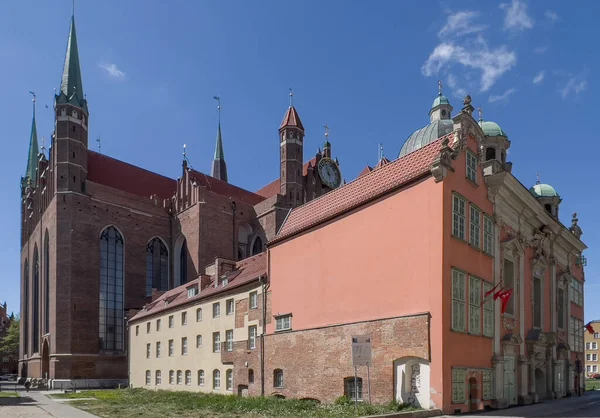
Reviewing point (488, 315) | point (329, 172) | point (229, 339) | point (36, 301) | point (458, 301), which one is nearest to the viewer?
point (458, 301)

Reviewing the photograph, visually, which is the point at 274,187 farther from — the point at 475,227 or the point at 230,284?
the point at 475,227

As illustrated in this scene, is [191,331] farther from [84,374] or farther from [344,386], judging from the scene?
[84,374]

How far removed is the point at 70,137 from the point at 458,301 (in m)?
Answer: 49.0

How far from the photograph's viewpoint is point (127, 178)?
69.1 m

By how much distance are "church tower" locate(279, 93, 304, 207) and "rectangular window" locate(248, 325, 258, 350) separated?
32.7 metres

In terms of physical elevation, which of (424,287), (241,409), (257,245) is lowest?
(241,409)

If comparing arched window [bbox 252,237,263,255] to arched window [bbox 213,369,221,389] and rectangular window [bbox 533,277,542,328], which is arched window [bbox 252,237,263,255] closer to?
arched window [bbox 213,369,221,389]

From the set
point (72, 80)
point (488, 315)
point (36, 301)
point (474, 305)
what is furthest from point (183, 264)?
point (474, 305)

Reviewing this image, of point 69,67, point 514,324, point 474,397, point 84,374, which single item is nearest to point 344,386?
point 474,397

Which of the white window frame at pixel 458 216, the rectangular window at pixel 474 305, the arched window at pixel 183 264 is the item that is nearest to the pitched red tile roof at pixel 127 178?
the arched window at pixel 183 264

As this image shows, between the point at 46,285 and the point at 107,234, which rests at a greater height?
the point at 107,234

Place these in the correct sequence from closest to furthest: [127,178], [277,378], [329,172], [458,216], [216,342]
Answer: [458,216]
[277,378]
[216,342]
[127,178]
[329,172]

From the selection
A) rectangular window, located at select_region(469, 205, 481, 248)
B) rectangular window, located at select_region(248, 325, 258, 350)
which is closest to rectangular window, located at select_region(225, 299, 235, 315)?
rectangular window, located at select_region(248, 325, 258, 350)

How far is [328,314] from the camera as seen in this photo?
2541cm
